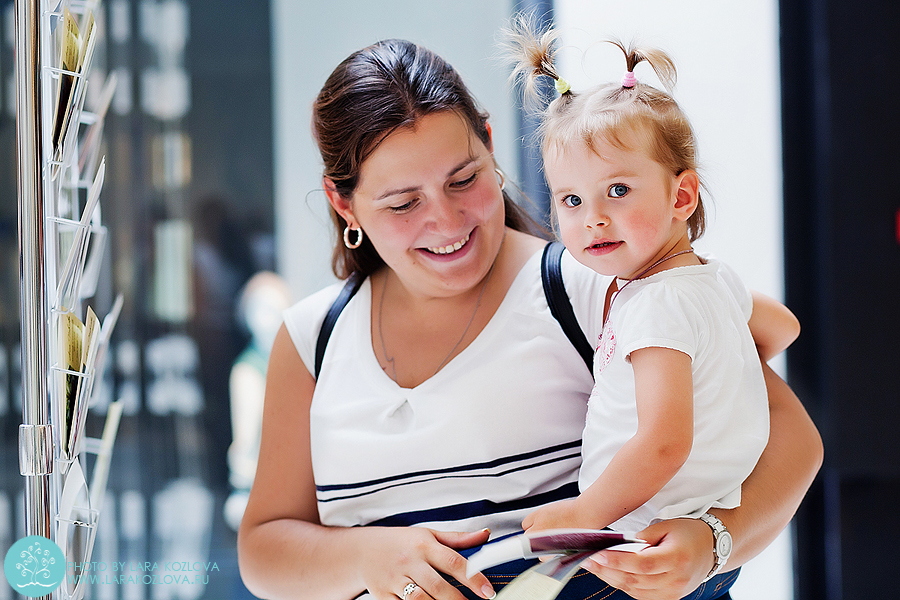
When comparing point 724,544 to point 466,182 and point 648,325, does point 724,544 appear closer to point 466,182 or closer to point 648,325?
point 648,325

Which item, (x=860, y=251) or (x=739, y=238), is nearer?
(x=860, y=251)

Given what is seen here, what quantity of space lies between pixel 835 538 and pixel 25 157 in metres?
2.47

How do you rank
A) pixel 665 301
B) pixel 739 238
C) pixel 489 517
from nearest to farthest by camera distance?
1. pixel 665 301
2. pixel 489 517
3. pixel 739 238

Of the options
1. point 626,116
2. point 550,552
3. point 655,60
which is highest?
point 655,60

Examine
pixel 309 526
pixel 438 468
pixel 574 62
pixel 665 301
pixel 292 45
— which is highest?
pixel 292 45

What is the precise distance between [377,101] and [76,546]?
866mm

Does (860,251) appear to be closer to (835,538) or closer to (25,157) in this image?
(835,538)

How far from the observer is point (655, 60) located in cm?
110

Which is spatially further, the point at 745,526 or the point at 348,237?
the point at 348,237

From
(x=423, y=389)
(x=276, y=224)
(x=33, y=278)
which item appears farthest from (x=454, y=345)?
(x=276, y=224)

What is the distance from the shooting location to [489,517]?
119 centimetres

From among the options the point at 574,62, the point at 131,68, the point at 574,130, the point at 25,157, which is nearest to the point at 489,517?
the point at 574,130

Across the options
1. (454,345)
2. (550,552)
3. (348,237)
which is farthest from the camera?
(348,237)

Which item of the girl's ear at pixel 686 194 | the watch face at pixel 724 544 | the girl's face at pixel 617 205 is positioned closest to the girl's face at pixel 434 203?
the girl's face at pixel 617 205
